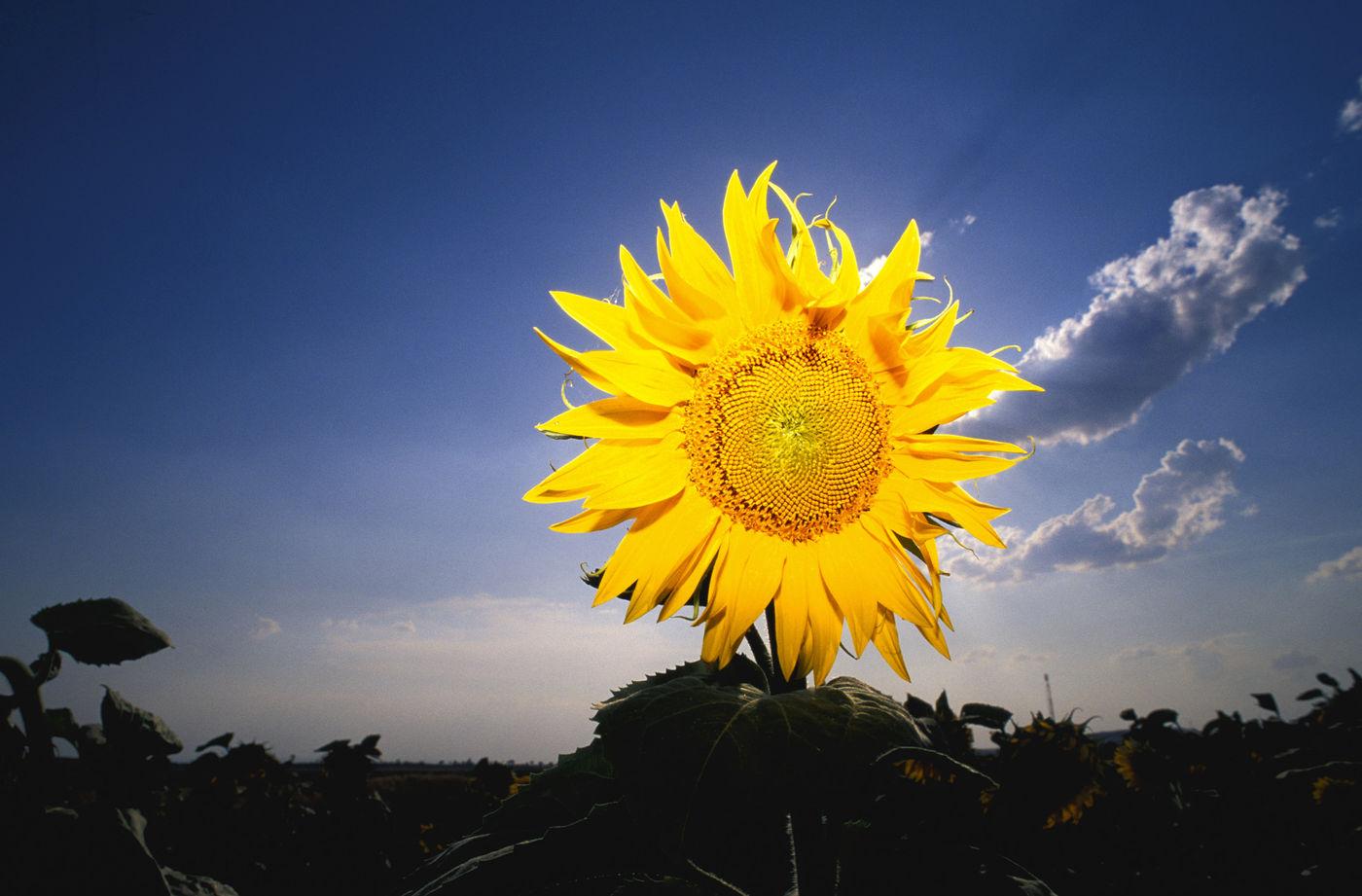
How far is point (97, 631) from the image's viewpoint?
149 cm

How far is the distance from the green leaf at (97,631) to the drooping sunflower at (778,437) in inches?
34.9

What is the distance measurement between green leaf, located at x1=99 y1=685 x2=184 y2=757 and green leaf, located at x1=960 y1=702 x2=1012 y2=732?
2.35 metres

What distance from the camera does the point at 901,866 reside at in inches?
71.3

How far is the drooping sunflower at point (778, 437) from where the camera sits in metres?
1.92

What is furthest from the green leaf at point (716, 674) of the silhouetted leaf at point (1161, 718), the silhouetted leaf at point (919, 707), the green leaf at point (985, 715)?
the silhouetted leaf at point (1161, 718)

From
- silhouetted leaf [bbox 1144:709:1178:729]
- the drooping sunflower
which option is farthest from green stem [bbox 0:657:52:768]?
silhouetted leaf [bbox 1144:709:1178:729]

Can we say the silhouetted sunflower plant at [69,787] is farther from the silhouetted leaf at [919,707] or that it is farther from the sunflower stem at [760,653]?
the silhouetted leaf at [919,707]

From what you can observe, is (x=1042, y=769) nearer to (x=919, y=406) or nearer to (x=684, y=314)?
(x=919, y=406)

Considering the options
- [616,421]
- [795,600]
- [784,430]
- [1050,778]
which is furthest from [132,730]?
[1050,778]

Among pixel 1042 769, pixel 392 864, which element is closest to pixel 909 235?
pixel 1042 769

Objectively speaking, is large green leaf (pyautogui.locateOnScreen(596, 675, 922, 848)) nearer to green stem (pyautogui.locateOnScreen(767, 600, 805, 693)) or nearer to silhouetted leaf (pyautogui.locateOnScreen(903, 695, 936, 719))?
green stem (pyautogui.locateOnScreen(767, 600, 805, 693))

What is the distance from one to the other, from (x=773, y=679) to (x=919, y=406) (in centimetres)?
87

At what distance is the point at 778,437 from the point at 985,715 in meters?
1.32

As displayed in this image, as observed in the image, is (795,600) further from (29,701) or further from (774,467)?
(29,701)
